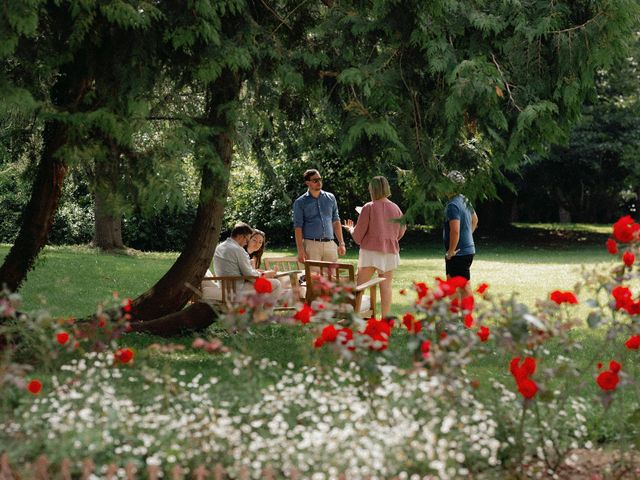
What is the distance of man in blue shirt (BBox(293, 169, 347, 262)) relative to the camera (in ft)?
35.4

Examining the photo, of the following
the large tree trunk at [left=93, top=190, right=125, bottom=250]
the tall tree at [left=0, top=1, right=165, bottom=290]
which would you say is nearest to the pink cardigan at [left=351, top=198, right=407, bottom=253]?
the tall tree at [left=0, top=1, right=165, bottom=290]

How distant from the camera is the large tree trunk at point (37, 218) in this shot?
918cm

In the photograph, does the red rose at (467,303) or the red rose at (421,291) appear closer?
the red rose at (467,303)

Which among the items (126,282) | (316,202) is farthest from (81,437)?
(126,282)

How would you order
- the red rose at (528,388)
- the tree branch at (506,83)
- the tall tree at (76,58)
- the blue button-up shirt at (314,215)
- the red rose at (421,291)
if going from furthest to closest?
the blue button-up shirt at (314,215), the tree branch at (506,83), the tall tree at (76,58), the red rose at (421,291), the red rose at (528,388)

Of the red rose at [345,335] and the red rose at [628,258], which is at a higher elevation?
the red rose at [628,258]

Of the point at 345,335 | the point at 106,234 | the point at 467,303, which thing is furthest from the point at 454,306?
the point at 106,234

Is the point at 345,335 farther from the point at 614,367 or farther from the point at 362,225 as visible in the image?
the point at 362,225

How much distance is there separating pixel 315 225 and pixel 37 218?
9.81ft

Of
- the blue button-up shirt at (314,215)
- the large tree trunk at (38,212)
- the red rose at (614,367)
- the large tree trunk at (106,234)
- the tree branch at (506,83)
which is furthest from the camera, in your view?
the large tree trunk at (106,234)

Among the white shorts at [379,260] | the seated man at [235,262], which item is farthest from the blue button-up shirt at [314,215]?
the seated man at [235,262]

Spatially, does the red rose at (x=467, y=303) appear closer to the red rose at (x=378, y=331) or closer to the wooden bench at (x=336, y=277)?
the red rose at (x=378, y=331)

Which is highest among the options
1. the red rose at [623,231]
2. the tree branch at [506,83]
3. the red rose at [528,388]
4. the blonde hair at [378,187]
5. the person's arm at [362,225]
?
the tree branch at [506,83]

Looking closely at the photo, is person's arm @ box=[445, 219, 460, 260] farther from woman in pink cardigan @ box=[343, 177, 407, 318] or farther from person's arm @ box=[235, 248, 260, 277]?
person's arm @ box=[235, 248, 260, 277]
